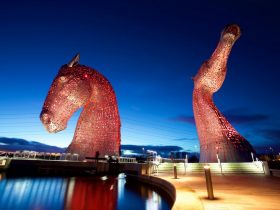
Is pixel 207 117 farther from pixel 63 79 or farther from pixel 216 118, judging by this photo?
pixel 63 79

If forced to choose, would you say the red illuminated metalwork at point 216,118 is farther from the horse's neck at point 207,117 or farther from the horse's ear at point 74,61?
the horse's ear at point 74,61

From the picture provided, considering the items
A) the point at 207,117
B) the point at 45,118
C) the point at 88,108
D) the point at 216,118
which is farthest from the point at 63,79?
the point at 216,118

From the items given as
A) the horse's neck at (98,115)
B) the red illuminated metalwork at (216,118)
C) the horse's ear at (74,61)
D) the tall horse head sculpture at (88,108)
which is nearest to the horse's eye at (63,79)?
the tall horse head sculpture at (88,108)

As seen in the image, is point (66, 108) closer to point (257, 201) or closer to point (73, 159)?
point (73, 159)

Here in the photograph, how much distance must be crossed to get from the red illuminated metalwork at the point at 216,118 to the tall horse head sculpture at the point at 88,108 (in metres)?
6.41

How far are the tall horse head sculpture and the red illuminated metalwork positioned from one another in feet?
21.0

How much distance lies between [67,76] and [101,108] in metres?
3.41

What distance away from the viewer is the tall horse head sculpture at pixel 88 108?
1447cm

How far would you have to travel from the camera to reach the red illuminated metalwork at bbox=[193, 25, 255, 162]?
45.3ft

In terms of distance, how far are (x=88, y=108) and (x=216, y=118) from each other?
9428mm

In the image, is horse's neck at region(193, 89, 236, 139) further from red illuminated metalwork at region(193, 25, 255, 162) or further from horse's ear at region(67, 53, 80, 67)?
horse's ear at region(67, 53, 80, 67)

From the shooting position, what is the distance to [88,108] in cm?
1647

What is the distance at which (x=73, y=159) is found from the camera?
1702cm

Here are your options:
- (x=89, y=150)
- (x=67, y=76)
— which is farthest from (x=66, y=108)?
(x=89, y=150)
